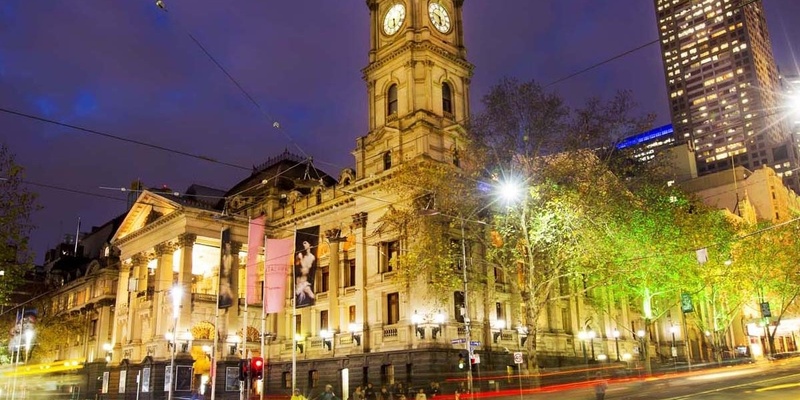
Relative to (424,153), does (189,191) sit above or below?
above

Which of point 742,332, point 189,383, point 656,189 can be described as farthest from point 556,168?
point 742,332

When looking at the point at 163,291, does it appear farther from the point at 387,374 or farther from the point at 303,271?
the point at 387,374

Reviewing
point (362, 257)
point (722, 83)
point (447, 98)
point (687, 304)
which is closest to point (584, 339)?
point (687, 304)

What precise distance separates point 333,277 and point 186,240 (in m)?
13.8

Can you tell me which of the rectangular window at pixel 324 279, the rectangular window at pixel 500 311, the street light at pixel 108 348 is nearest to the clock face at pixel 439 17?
the rectangular window at pixel 324 279

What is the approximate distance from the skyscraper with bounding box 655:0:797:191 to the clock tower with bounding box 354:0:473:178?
13293 cm

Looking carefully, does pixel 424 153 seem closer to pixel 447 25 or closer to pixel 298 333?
pixel 447 25

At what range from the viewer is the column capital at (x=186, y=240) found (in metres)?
53.7

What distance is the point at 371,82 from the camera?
1973 inches

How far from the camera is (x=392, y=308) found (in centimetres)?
4431

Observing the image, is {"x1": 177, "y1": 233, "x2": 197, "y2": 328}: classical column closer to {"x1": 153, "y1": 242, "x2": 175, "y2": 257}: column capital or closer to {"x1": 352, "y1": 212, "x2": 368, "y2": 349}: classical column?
{"x1": 153, "y1": 242, "x2": 175, "y2": 257}: column capital

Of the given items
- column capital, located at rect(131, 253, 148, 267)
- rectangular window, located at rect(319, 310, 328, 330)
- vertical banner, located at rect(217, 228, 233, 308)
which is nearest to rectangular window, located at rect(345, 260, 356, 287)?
rectangular window, located at rect(319, 310, 328, 330)

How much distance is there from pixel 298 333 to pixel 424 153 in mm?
18196

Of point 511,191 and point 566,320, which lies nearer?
point 511,191
